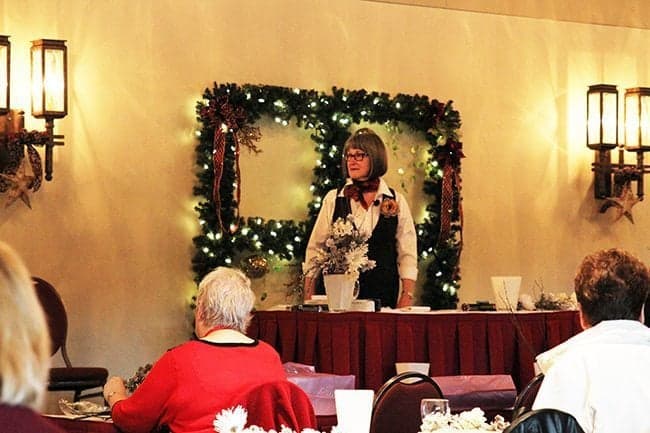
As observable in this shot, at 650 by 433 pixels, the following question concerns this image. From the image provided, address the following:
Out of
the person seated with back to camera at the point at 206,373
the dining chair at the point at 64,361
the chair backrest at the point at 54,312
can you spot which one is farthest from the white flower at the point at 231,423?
the chair backrest at the point at 54,312

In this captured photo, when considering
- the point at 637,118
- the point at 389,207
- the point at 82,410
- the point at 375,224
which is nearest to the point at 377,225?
the point at 375,224

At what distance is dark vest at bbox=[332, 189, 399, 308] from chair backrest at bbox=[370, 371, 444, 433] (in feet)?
11.0

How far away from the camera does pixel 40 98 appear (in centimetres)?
761

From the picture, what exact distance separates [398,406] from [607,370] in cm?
103

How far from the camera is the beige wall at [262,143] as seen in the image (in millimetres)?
7961

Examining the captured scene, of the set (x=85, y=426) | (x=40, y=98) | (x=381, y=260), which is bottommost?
(x=85, y=426)

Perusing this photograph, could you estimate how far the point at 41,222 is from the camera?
25.7 ft

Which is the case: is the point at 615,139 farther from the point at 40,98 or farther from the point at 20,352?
the point at 20,352

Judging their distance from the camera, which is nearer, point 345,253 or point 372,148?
point 345,253

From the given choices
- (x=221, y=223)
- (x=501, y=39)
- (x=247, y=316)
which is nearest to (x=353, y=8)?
(x=501, y=39)

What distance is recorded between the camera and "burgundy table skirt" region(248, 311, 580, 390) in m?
6.64

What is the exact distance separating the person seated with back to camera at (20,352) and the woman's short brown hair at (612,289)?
1922mm

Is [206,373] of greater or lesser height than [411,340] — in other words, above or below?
above

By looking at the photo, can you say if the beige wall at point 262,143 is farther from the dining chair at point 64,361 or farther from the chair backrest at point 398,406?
the chair backrest at point 398,406
